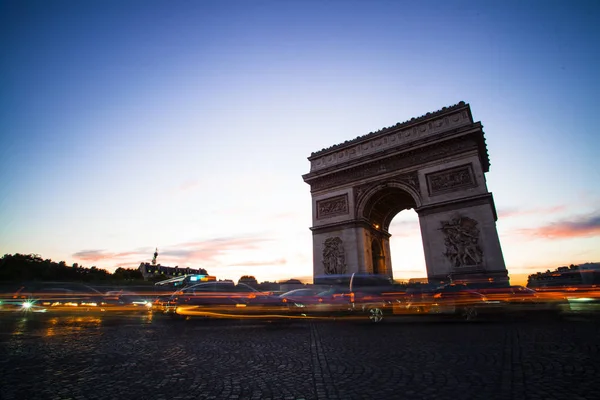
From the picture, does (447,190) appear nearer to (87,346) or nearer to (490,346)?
(490,346)

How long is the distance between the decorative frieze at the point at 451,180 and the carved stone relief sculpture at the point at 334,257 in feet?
24.0

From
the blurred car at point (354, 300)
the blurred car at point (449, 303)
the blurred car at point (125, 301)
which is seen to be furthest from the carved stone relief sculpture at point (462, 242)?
the blurred car at point (125, 301)

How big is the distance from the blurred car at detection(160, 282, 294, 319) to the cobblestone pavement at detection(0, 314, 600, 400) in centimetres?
434

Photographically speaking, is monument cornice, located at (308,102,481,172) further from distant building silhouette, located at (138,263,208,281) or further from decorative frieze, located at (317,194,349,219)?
distant building silhouette, located at (138,263,208,281)

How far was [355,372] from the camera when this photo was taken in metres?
3.46

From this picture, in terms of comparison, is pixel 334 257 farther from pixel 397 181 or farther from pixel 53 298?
pixel 53 298

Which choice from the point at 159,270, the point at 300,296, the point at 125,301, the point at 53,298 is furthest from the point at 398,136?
the point at 159,270

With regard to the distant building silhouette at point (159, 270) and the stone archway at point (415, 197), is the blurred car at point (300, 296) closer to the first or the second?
the stone archway at point (415, 197)

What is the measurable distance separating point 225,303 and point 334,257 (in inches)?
491

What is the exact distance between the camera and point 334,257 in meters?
21.6

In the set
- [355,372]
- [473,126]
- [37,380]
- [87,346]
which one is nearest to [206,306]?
[87,346]

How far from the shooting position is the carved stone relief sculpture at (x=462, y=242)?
54.8 feet

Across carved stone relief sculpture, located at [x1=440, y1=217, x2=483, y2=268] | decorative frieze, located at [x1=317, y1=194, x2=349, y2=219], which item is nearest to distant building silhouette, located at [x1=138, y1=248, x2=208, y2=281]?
decorative frieze, located at [x1=317, y1=194, x2=349, y2=219]

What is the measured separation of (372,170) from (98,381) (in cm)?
2110
